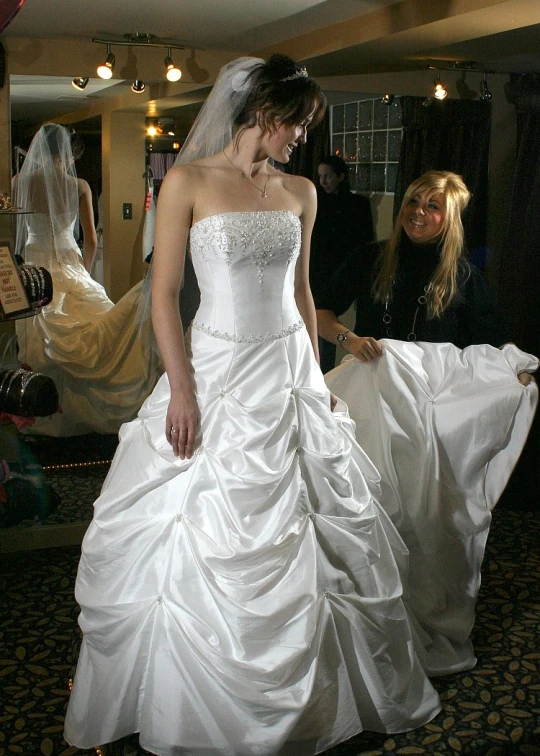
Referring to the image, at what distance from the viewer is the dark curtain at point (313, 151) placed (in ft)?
13.7

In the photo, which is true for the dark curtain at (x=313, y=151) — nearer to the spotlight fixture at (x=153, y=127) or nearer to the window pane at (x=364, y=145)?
the window pane at (x=364, y=145)

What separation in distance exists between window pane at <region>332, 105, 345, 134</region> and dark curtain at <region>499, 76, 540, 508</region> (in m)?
0.87

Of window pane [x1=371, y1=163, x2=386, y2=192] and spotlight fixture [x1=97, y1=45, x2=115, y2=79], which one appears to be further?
→ window pane [x1=371, y1=163, x2=386, y2=192]

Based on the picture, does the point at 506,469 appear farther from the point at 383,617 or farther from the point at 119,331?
the point at 119,331

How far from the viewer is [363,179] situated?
13.8 ft

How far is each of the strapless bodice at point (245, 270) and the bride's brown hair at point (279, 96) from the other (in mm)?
235

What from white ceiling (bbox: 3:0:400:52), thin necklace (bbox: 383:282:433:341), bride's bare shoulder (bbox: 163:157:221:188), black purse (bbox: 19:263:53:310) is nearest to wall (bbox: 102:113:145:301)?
white ceiling (bbox: 3:0:400:52)

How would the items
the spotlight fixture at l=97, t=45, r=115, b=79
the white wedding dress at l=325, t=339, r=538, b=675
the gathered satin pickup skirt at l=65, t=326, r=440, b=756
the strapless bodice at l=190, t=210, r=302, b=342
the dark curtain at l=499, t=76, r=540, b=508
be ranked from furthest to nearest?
the dark curtain at l=499, t=76, r=540, b=508
the spotlight fixture at l=97, t=45, r=115, b=79
the white wedding dress at l=325, t=339, r=538, b=675
the strapless bodice at l=190, t=210, r=302, b=342
the gathered satin pickup skirt at l=65, t=326, r=440, b=756

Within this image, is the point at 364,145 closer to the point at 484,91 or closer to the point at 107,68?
the point at 484,91

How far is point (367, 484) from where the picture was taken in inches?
92.4

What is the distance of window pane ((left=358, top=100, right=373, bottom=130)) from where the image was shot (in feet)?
13.6

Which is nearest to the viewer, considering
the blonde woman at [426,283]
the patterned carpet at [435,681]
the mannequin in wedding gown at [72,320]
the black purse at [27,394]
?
the patterned carpet at [435,681]

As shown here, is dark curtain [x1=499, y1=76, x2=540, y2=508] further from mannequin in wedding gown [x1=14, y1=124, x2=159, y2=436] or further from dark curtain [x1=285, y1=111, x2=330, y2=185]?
mannequin in wedding gown [x1=14, y1=124, x2=159, y2=436]

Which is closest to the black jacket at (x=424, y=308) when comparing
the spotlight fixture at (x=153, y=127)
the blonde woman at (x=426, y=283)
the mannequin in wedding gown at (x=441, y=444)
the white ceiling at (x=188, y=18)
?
the blonde woman at (x=426, y=283)
